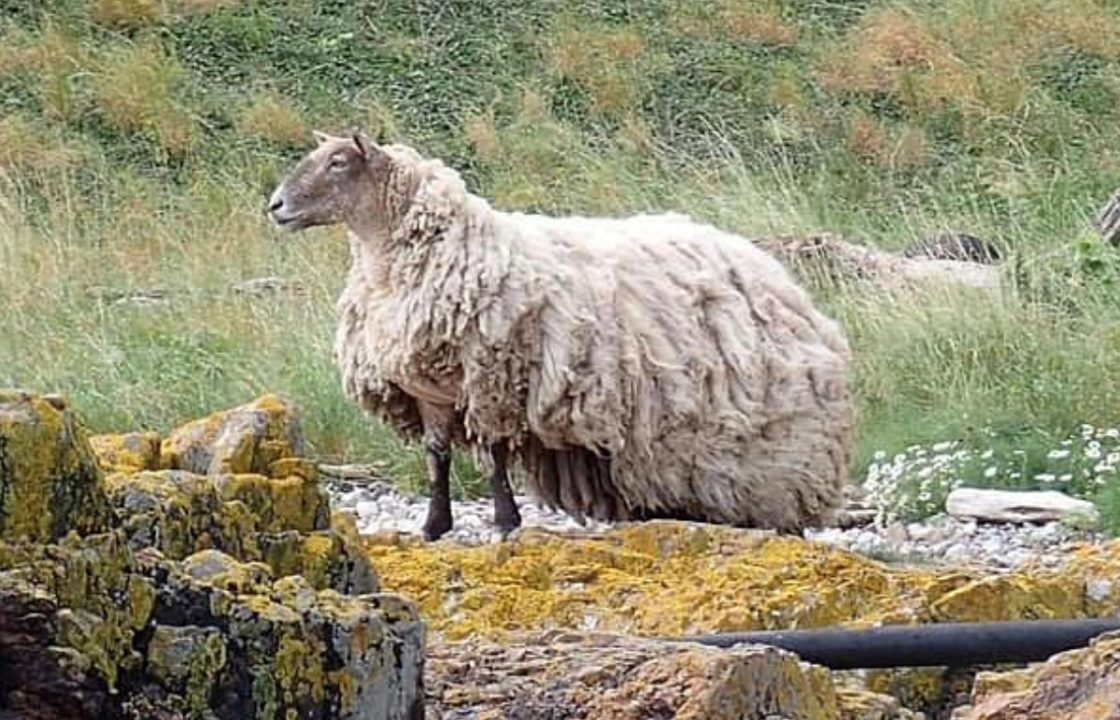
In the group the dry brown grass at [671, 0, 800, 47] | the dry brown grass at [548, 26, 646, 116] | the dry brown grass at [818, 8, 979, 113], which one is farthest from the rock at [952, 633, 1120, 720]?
the dry brown grass at [671, 0, 800, 47]

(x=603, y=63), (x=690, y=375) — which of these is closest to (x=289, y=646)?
(x=690, y=375)

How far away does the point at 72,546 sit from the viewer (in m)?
2.00

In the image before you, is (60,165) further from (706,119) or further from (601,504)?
(601,504)

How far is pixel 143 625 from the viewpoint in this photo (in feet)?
6.48

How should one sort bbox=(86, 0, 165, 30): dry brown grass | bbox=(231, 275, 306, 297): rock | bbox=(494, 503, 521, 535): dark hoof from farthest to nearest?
bbox=(86, 0, 165, 30): dry brown grass → bbox=(231, 275, 306, 297): rock → bbox=(494, 503, 521, 535): dark hoof

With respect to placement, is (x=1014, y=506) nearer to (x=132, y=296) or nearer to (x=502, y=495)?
(x=502, y=495)

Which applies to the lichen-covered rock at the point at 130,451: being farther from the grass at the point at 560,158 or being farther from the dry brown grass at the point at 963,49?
the dry brown grass at the point at 963,49

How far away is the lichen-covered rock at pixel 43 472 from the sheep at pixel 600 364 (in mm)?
4829

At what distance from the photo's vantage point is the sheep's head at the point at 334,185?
25.3ft

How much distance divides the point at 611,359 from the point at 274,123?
1149cm

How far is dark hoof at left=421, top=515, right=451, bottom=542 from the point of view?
743 cm

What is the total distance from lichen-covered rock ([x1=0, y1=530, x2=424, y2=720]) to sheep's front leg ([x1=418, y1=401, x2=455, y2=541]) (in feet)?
16.9

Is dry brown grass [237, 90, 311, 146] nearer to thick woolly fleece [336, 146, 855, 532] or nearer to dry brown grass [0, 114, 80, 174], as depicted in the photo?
dry brown grass [0, 114, 80, 174]

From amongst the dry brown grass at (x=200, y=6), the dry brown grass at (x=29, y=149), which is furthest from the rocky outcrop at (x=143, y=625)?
the dry brown grass at (x=200, y=6)
